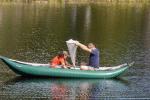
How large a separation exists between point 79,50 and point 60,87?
623 inches

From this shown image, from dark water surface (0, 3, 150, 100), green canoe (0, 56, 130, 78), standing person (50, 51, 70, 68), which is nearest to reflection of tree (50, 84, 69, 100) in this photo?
dark water surface (0, 3, 150, 100)

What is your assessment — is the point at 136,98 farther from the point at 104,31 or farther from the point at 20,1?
the point at 20,1

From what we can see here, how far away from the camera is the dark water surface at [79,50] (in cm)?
3019

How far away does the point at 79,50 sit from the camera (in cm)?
4694

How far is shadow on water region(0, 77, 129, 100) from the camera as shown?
29031 millimetres

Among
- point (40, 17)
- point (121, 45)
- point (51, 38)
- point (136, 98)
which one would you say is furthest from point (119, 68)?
point (40, 17)

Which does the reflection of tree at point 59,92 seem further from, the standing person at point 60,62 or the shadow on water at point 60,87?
the standing person at point 60,62

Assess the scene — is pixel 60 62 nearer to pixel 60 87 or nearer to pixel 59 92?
pixel 60 87

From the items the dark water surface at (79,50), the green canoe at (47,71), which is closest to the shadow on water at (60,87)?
the dark water surface at (79,50)

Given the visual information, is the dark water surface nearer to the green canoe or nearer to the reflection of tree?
the reflection of tree

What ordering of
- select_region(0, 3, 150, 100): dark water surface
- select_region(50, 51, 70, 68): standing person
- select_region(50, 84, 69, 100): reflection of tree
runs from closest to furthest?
select_region(50, 84, 69, 100): reflection of tree < select_region(0, 3, 150, 100): dark water surface < select_region(50, 51, 70, 68): standing person

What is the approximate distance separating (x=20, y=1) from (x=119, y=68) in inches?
3605

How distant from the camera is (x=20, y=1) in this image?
4870 inches

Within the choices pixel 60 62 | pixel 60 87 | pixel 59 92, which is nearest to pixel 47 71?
pixel 60 62
